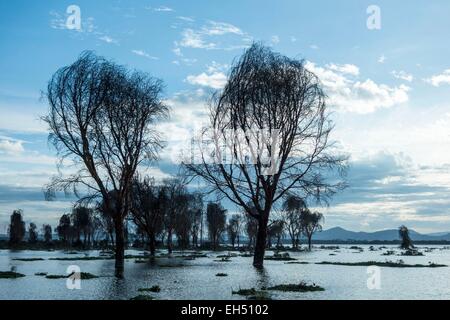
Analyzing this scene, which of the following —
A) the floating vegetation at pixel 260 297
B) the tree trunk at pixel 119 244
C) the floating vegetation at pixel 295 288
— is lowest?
the floating vegetation at pixel 295 288

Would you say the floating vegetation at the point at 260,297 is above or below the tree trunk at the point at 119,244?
below

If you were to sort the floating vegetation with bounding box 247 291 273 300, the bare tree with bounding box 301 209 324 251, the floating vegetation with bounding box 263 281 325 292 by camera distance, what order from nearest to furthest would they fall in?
the floating vegetation with bounding box 247 291 273 300, the floating vegetation with bounding box 263 281 325 292, the bare tree with bounding box 301 209 324 251

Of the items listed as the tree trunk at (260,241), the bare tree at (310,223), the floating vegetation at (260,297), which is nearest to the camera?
the floating vegetation at (260,297)

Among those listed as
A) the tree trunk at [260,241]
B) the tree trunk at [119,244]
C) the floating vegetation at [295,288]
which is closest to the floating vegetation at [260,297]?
the floating vegetation at [295,288]

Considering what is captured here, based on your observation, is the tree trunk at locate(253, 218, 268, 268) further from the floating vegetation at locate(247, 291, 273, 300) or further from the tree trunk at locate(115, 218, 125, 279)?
the floating vegetation at locate(247, 291, 273, 300)

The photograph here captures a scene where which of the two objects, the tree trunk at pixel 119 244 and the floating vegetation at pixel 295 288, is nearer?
the floating vegetation at pixel 295 288

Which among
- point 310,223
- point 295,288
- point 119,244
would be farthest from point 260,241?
point 310,223

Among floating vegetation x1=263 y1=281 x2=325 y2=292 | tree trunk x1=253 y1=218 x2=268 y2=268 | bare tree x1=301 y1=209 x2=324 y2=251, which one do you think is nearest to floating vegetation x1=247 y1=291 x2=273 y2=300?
floating vegetation x1=263 y1=281 x2=325 y2=292

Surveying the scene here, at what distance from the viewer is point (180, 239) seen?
123875mm

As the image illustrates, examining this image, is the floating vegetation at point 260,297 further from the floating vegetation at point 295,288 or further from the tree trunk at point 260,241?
the tree trunk at point 260,241

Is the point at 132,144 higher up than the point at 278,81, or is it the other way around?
the point at 278,81
